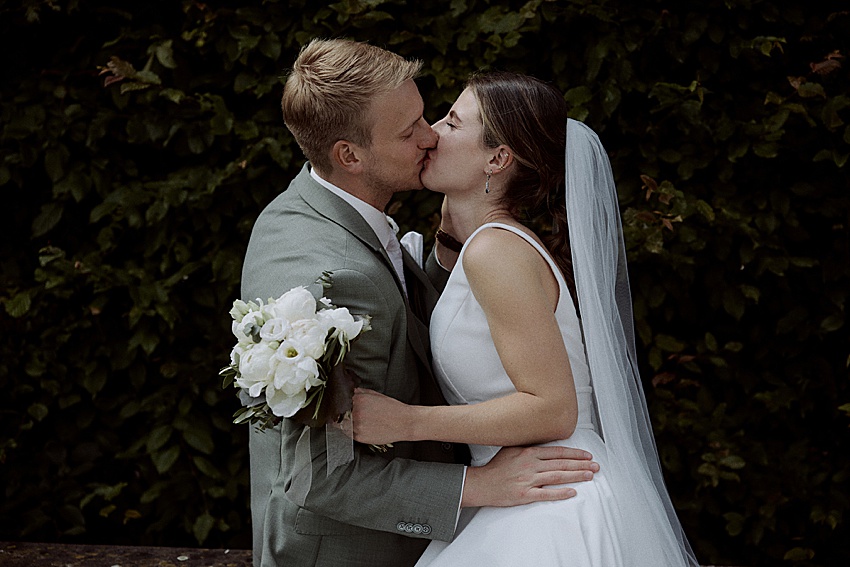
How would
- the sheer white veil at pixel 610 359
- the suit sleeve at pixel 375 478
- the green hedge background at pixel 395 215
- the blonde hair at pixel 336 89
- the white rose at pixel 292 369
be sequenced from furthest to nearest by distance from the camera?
the green hedge background at pixel 395 215
the blonde hair at pixel 336 89
the sheer white veil at pixel 610 359
the suit sleeve at pixel 375 478
the white rose at pixel 292 369

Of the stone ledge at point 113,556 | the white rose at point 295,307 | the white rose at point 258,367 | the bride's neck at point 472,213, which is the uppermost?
the bride's neck at point 472,213

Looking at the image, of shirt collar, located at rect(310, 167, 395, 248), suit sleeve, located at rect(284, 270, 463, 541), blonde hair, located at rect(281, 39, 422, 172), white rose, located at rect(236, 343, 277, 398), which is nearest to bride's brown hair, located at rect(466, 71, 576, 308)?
blonde hair, located at rect(281, 39, 422, 172)

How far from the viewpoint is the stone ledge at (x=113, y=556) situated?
3.57 m

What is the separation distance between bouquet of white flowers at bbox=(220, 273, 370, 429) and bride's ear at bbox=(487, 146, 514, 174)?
71cm

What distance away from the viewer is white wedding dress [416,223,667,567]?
7.43 feet

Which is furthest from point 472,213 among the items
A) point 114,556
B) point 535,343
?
point 114,556

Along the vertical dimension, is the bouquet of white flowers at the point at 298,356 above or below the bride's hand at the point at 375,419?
above

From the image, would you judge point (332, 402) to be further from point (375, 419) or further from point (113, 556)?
point (113, 556)

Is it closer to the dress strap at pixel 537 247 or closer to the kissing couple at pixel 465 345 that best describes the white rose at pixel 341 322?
the kissing couple at pixel 465 345

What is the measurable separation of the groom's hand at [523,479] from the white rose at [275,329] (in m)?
0.66

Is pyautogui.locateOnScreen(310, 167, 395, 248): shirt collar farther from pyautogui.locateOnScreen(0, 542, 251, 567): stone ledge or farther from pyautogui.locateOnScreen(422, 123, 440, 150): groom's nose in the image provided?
pyautogui.locateOnScreen(0, 542, 251, 567): stone ledge

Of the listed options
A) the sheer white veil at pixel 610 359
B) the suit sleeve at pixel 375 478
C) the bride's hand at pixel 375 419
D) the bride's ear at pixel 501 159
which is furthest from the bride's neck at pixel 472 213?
the bride's hand at pixel 375 419

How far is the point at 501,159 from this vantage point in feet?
8.52

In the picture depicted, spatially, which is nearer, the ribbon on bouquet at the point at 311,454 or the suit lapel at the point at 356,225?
the ribbon on bouquet at the point at 311,454
